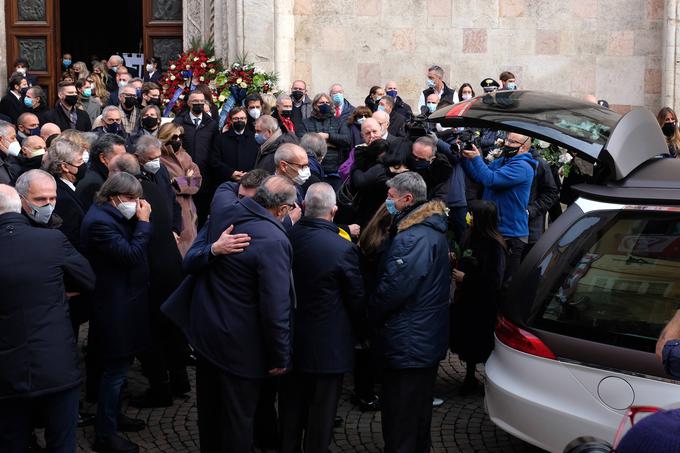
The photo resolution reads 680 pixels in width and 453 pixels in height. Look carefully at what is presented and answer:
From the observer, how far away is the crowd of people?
539cm

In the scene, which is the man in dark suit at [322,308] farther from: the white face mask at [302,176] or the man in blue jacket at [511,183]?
the man in blue jacket at [511,183]

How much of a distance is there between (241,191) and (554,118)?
1.86 m

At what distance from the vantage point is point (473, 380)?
7621mm

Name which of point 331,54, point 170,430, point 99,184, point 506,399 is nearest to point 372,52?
point 331,54

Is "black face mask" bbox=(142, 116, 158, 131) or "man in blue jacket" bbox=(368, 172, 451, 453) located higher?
"black face mask" bbox=(142, 116, 158, 131)

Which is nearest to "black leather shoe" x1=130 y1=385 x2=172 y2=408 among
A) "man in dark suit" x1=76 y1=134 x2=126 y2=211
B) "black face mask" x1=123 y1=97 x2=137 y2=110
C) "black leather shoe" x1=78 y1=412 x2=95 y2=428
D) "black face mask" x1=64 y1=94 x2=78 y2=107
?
"black leather shoe" x1=78 y1=412 x2=95 y2=428

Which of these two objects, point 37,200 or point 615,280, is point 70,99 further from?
point 615,280

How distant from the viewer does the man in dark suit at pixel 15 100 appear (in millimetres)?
13289

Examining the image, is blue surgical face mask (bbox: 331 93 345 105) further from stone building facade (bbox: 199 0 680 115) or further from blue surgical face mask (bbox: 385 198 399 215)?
blue surgical face mask (bbox: 385 198 399 215)

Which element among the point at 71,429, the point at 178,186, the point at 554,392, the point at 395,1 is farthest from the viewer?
the point at 395,1

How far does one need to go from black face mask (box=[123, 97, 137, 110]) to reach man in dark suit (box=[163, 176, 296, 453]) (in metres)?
6.61

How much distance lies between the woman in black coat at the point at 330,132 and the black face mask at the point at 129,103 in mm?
1955

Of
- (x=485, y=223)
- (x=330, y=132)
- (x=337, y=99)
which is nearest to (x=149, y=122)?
(x=330, y=132)

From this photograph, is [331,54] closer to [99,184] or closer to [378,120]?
[378,120]
